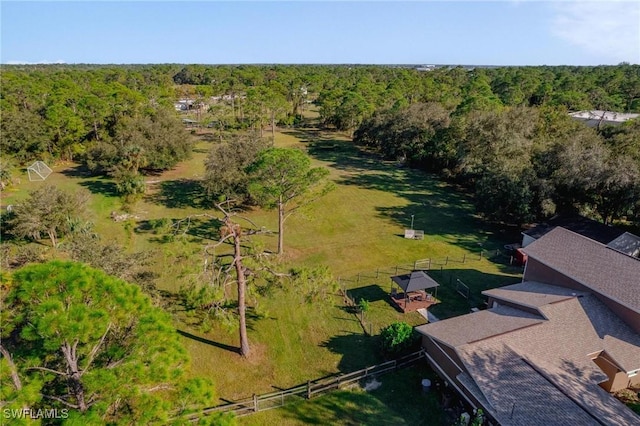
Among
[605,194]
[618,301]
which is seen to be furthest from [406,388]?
[605,194]

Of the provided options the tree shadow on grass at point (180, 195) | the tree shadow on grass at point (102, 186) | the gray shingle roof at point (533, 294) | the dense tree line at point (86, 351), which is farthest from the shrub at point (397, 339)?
the tree shadow on grass at point (102, 186)

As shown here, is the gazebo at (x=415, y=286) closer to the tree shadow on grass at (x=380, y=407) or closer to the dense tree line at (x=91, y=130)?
the tree shadow on grass at (x=380, y=407)

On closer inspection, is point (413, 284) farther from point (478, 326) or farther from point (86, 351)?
point (86, 351)

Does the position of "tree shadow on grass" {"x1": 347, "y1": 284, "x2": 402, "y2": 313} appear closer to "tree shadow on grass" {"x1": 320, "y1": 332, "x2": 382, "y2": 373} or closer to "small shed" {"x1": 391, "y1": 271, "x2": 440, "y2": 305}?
"small shed" {"x1": 391, "y1": 271, "x2": 440, "y2": 305}

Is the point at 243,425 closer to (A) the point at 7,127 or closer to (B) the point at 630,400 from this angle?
(B) the point at 630,400

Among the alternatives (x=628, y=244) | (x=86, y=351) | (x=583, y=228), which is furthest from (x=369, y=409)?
(x=628, y=244)

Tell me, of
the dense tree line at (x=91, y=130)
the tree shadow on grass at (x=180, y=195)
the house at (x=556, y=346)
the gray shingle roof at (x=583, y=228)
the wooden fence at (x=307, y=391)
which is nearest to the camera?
the house at (x=556, y=346)

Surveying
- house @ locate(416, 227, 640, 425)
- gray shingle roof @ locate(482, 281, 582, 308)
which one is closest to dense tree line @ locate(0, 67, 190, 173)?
house @ locate(416, 227, 640, 425)
